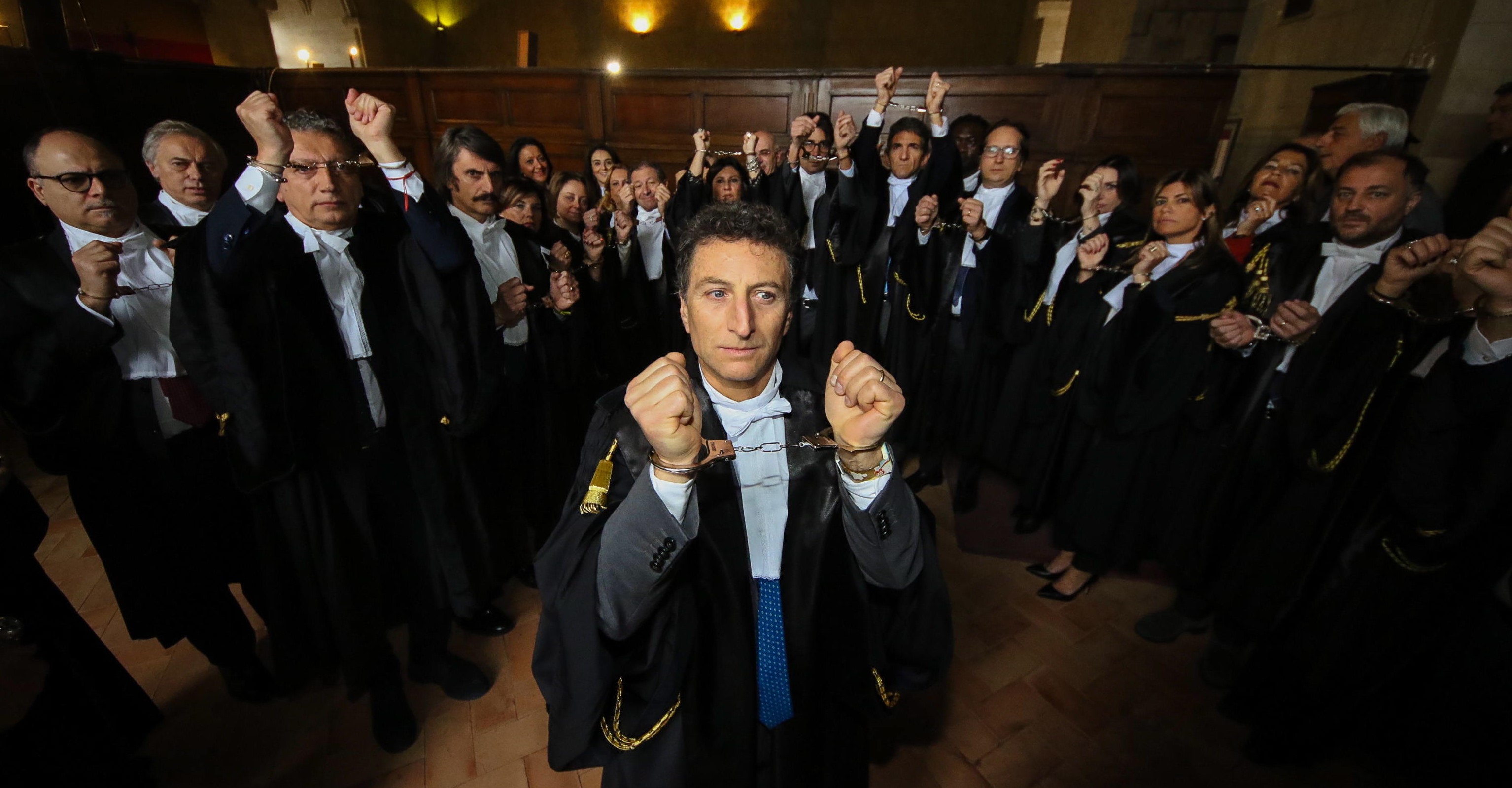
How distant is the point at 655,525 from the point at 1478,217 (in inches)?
244

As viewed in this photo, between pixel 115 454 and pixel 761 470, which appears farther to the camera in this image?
pixel 115 454

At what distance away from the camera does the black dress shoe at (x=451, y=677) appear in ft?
9.11

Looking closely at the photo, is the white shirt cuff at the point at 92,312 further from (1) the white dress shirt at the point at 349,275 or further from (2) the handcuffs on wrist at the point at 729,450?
(2) the handcuffs on wrist at the point at 729,450

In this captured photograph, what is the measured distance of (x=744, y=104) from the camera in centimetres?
832

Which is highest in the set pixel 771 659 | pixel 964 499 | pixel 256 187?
pixel 256 187

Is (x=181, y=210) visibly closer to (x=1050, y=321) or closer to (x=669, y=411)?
(x=669, y=411)

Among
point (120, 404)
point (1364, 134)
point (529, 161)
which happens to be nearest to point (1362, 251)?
point (1364, 134)

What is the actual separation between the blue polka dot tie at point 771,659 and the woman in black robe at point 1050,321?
278 cm

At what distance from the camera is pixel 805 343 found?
4.89 metres

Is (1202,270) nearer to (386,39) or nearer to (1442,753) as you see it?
(1442,753)

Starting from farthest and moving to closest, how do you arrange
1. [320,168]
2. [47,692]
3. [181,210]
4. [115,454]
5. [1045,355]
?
1. [1045,355]
2. [181,210]
3. [115,454]
4. [320,168]
5. [47,692]

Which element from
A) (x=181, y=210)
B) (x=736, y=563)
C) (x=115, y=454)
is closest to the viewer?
(x=736, y=563)

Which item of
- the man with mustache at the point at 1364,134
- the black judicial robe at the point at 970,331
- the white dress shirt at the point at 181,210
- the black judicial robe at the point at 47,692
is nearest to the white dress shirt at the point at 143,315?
the black judicial robe at the point at 47,692

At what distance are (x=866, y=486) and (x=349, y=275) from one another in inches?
84.4
